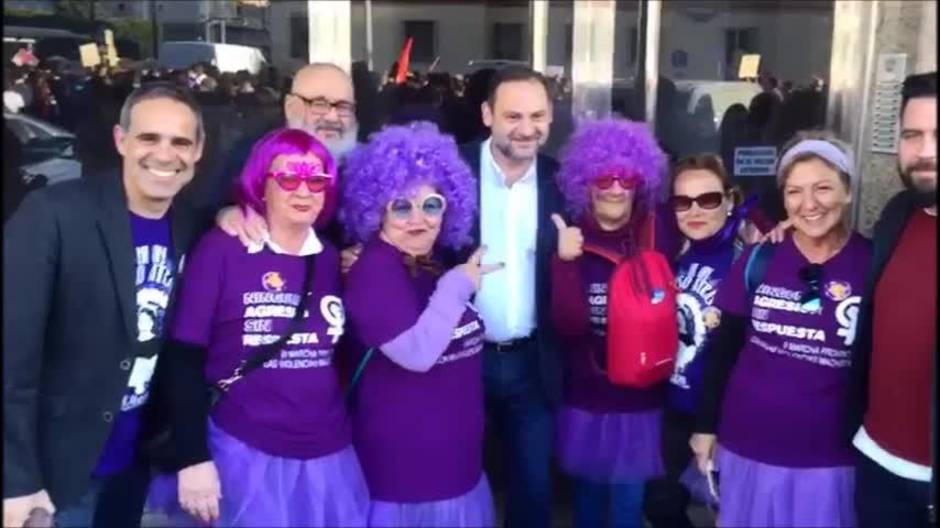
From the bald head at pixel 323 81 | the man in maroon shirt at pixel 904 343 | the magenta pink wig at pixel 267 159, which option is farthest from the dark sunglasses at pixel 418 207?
the man in maroon shirt at pixel 904 343

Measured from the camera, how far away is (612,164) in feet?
10.6

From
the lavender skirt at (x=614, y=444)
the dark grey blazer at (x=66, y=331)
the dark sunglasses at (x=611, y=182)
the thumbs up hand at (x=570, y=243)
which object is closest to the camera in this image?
the dark grey blazer at (x=66, y=331)

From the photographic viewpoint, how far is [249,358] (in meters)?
2.62

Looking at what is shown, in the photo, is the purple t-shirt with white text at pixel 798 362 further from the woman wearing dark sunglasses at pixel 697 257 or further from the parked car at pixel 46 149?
the parked car at pixel 46 149

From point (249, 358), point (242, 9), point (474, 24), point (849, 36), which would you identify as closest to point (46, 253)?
point (249, 358)

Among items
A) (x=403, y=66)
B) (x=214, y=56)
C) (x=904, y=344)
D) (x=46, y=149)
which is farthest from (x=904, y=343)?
(x=46, y=149)

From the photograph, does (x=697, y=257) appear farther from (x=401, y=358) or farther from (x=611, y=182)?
(x=401, y=358)

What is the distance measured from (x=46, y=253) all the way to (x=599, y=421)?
67.9 inches

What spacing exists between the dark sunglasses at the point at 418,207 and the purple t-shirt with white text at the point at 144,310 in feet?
1.93

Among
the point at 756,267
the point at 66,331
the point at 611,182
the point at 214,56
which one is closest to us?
the point at 66,331

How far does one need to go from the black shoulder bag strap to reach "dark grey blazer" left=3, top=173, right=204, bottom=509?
226 mm

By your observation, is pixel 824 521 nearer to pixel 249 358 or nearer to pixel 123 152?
pixel 249 358

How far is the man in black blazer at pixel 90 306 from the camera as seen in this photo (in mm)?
2469

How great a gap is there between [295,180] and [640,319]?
1.11m
